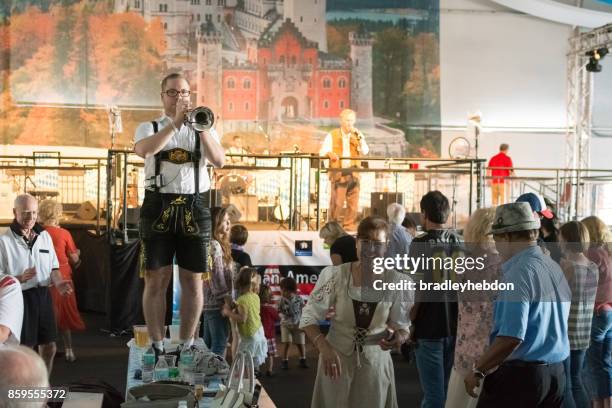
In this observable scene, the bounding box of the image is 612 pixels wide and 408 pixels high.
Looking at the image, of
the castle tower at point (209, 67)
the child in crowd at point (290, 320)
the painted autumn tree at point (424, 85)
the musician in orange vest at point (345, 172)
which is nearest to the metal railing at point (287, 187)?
the musician in orange vest at point (345, 172)

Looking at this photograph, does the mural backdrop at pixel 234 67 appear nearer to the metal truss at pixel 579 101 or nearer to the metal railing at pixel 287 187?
the metal railing at pixel 287 187

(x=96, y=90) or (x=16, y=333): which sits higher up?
(x=96, y=90)

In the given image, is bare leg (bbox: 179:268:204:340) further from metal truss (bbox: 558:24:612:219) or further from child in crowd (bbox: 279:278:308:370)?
metal truss (bbox: 558:24:612:219)

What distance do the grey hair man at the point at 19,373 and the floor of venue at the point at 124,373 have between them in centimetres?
480

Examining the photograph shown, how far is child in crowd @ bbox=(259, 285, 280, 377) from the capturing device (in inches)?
340

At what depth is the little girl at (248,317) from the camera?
7.29 m

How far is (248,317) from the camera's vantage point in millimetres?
7355

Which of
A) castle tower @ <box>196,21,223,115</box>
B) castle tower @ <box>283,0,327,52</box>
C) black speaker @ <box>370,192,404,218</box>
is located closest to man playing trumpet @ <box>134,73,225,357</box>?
black speaker @ <box>370,192,404,218</box>

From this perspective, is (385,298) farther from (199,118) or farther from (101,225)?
(101,225)

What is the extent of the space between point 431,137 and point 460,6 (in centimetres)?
354

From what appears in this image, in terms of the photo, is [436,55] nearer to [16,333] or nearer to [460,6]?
[460,6]

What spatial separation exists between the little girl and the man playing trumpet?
7.34 ft

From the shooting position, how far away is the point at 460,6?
73.0ft

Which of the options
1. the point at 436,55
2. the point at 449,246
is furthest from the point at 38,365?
the point at 436,55
